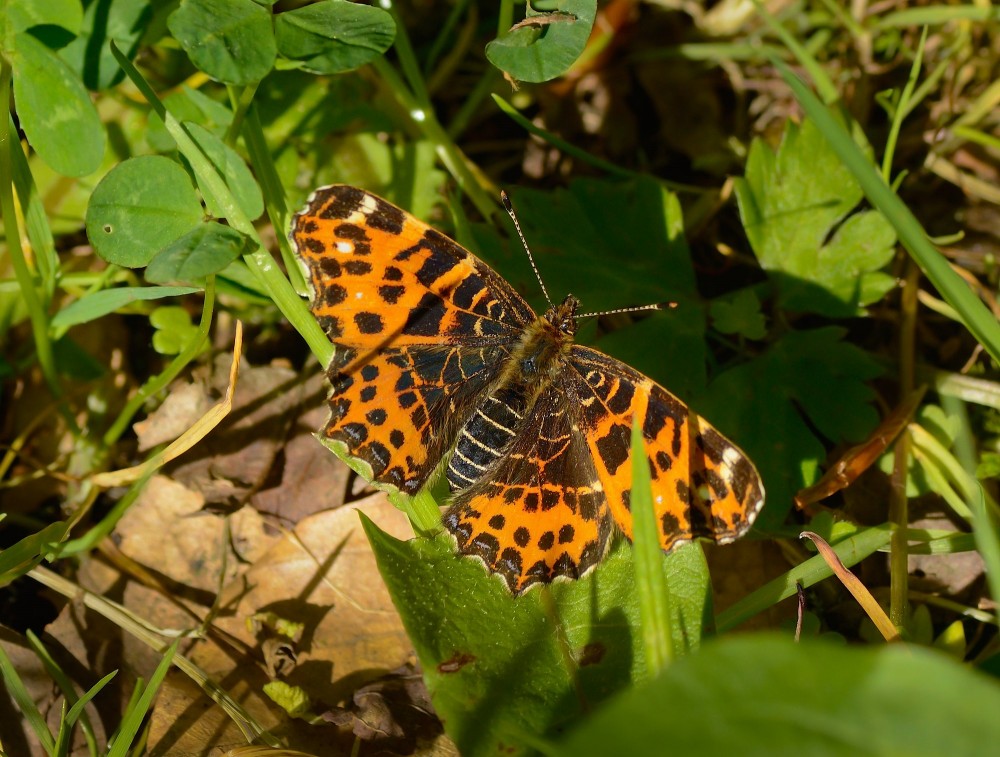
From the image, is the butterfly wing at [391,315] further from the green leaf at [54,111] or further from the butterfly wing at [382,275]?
the green leaf at [54,111]

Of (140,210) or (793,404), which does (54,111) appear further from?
(793,404)

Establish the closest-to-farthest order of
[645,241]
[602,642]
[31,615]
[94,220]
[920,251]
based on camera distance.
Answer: [920,251] < [602,642] < [94,220] < [31,615] < [645,241]

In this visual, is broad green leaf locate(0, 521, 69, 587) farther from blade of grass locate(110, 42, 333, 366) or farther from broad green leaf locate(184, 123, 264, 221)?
broad green leaf locate(184, 123, 264, 221)

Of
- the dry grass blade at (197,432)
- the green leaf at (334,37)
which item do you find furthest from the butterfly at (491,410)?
the green leaf at (334,37)

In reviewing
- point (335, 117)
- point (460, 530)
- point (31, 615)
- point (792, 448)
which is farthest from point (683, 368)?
point (31, 615)

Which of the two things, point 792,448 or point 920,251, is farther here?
point 792,448

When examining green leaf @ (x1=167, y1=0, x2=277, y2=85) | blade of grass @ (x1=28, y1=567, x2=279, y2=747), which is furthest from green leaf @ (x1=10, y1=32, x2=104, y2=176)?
blade of grass @ (x1=28, y1=567, x2=279, y2=747)

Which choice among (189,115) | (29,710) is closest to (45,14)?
(189,115)

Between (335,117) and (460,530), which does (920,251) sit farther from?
(335,117)
